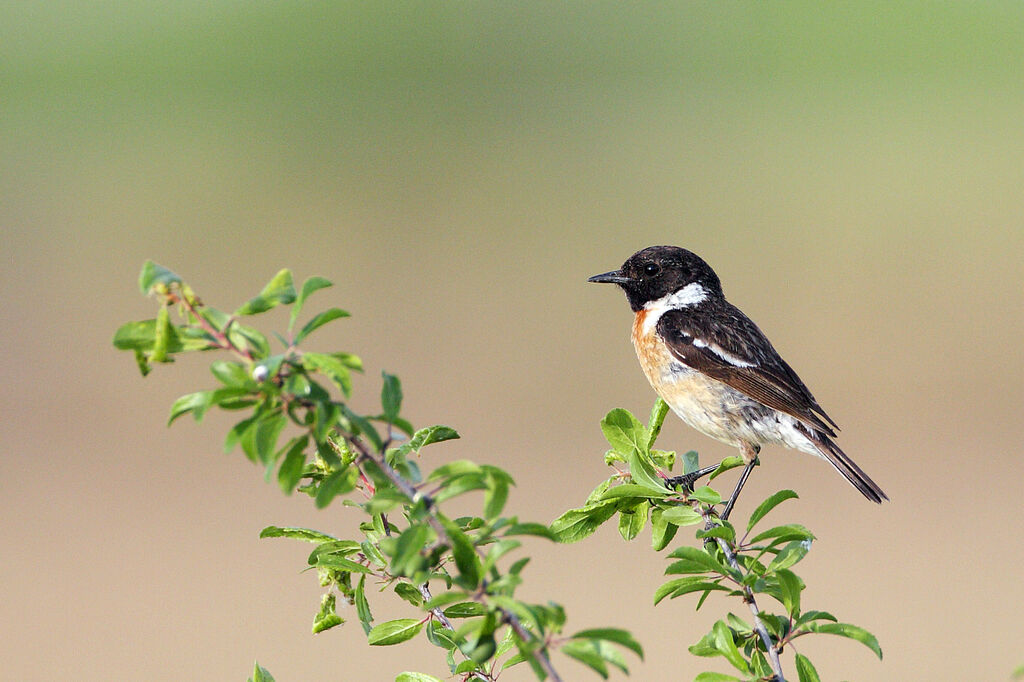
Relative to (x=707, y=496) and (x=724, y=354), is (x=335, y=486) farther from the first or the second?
(x=724, y=354)

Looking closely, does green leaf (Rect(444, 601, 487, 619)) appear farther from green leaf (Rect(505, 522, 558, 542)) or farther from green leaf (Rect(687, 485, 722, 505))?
green leaf (Rect(687, 485, 722, 505))

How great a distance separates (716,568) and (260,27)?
30560 mm

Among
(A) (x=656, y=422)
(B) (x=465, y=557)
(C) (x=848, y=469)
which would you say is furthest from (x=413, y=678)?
(C) (x=848, y=469)

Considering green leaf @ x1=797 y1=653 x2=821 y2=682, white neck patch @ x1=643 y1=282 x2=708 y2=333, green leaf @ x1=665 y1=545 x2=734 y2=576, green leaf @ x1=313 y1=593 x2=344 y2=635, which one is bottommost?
green leaf @ x1=797 y1=653 x2=821 y2=682

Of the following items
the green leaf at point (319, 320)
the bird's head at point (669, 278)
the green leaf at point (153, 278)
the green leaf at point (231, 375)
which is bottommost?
the green leaf at point (231, 375)

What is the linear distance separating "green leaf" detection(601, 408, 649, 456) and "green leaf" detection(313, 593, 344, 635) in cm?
105

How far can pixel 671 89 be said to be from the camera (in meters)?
30.2

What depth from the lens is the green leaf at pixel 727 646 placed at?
2.51 m

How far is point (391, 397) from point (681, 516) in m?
1.23

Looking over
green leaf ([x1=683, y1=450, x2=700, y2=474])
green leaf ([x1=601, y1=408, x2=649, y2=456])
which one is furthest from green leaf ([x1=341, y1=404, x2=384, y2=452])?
green leaf ([x1=683, y1=450, x2=700, y2=474])

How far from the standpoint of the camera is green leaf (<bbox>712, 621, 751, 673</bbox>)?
8.25 ft

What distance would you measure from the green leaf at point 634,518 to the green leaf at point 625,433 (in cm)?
18

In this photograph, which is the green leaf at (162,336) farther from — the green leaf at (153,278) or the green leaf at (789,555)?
the green leaf at (789,555)

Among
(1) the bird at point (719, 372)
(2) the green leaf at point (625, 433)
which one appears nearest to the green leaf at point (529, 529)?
(2) the green leaf at point (625, 433)
